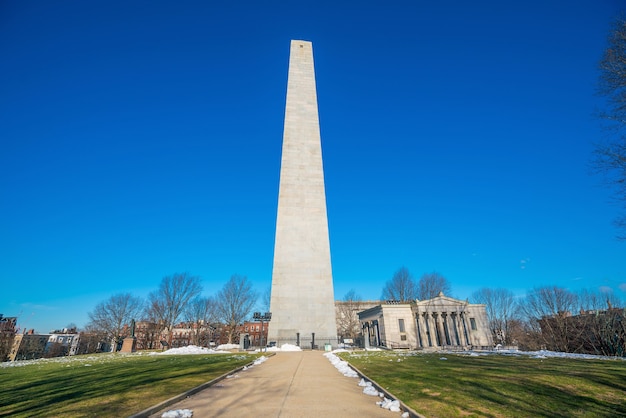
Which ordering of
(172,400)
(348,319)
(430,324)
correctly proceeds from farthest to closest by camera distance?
1. (348,319)
2. (430,324)
3. (172,400)

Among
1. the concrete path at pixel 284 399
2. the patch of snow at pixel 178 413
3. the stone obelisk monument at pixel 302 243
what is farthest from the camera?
the stone obelisk monument at pixel 302 243

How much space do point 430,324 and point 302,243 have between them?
984 inches

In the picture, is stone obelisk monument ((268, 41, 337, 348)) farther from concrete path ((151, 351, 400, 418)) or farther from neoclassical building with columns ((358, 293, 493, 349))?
concrete path ((151, 351, 400, 418))

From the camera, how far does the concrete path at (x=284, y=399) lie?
6.54 m

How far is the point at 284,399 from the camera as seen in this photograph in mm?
7754

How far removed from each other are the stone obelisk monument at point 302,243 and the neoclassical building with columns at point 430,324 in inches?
632

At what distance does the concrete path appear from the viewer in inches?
257

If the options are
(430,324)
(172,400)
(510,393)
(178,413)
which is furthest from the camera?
(430,324)

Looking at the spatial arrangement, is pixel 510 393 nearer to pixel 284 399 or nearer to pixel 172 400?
pixel 284 399

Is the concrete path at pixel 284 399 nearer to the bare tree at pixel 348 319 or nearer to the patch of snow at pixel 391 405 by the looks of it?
the patch of snow at pixel 391 405

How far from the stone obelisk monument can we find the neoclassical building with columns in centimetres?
1605

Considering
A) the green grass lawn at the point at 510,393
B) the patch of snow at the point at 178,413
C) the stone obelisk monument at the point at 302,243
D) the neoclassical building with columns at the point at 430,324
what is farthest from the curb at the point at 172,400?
the neoclassical building with columns at the point at 430,324

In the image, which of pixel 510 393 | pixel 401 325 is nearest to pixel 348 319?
pixel 401 325

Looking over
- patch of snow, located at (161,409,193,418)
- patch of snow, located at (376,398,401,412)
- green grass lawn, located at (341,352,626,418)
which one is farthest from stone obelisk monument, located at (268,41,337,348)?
patch of snow, located at (161,409,193,418)
